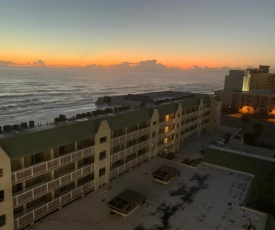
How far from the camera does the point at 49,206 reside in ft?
121

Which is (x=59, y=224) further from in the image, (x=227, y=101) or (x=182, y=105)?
(x=227, y=101)

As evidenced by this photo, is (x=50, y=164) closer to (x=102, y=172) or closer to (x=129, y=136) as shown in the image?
(x=102, y=172)

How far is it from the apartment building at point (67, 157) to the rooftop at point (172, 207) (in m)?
2.21

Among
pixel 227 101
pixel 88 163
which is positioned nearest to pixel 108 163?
pixel 88 163

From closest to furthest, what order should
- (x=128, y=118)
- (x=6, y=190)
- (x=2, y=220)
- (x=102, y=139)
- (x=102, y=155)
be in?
(x=6, y=190), (x=2, y=220), (x=102, y=139), (x=102, y=155), (x=128, y=118)

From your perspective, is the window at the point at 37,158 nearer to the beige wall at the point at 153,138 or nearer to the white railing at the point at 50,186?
the white railing at the point at 50,186

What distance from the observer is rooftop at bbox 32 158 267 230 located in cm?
3619

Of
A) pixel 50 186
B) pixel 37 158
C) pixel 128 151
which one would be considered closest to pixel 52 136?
pixel 37 158

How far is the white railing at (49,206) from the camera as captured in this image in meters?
33.2

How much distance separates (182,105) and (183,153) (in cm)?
1371

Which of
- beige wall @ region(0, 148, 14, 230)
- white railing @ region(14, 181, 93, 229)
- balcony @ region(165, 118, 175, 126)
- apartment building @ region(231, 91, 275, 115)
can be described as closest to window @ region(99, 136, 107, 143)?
white railing @ region(14, 181, 93, 229)

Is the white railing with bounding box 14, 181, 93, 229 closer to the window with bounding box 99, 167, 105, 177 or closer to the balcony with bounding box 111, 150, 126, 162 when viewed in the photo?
the window with bounding box 99, 167, 105, 177

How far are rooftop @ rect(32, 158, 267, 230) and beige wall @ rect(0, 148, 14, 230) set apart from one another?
160 inches

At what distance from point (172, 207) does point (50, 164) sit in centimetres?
2068
